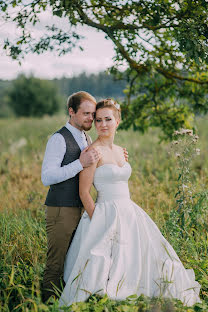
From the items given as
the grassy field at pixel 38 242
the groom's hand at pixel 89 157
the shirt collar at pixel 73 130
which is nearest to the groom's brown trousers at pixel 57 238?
the grassy field at pixel 38 242

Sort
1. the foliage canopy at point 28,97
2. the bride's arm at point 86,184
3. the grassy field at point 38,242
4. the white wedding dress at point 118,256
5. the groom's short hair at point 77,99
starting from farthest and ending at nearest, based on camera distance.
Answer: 1. the foliage canopy at point 28,97
2. the groom's short hair at point 77,99
3. the bride's arm at point 86,184
4. the white wedding dress at point 118,256
5. the grassy field at point 38,242

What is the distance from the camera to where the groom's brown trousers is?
10.5ft

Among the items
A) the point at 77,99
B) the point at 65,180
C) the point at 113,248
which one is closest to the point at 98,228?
the point at 113,248

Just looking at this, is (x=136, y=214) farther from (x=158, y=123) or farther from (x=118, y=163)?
(x=158, y=123)

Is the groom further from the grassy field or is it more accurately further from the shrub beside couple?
the grassy field

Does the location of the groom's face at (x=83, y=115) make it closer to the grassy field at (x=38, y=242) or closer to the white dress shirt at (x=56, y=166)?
the white dress shirt at (x=56, y=166)

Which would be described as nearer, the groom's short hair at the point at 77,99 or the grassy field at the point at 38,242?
the grassy field at the point at 38,242

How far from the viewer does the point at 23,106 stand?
139 feet

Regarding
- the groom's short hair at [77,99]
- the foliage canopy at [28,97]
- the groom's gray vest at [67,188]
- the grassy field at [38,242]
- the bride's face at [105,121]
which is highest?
the foliage canopy at [28,97]

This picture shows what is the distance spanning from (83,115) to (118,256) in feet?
4.75

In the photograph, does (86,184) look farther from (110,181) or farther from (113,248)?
(113,248)

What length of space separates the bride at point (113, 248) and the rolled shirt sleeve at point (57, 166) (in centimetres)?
16

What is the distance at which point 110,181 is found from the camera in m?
3.29

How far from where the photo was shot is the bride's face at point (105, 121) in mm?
3328
